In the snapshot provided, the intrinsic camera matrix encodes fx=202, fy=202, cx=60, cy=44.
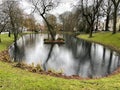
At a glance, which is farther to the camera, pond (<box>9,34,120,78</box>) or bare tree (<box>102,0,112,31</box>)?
bare tree (<box>102,0,112,31</box>)

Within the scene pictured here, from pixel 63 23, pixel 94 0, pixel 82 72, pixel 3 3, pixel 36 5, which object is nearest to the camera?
pixel 82 72

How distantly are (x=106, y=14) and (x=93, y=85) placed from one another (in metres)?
51.1

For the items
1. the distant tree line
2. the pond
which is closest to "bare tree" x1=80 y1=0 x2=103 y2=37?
the distant tree line

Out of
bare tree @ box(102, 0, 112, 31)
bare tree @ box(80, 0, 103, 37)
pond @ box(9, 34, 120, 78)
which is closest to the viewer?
pond @ box(9, 34, 120, 78)

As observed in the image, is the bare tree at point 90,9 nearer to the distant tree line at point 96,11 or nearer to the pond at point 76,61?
the distant tree line at point 96,11

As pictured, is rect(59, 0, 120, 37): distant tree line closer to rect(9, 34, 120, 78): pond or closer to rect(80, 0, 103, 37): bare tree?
rect(80, 0, 103, 37): bare tree

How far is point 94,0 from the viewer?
46.1m

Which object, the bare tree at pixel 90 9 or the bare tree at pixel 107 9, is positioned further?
the bare tree at pixel 107 9

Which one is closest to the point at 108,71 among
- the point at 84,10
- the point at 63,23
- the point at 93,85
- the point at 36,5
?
the point at 93,85

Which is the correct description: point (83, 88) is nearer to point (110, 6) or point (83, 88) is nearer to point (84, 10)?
point (84, 10)

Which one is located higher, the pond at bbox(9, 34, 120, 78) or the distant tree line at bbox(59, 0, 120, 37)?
the distant tree line at bbox(59, 0, 120, 37)

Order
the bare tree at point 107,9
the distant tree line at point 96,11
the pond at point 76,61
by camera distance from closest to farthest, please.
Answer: the pond at point 76,61 < the distant tree line at point 96,11 < the bare tree at point 107,9

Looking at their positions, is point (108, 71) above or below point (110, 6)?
below

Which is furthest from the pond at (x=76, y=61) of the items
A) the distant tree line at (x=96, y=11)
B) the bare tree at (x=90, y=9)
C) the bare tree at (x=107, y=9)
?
the bare tree at (x=107, y=9)
